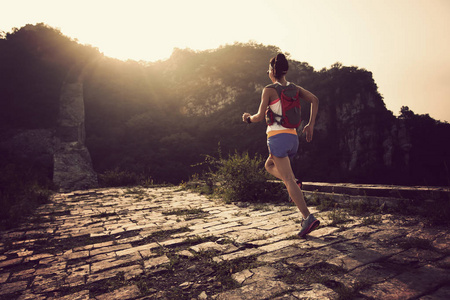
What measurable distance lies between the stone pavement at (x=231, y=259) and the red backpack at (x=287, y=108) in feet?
4.25

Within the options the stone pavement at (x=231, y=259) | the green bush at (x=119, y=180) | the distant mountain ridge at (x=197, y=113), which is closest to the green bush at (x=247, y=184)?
the stone pavement at (x=231, y=259)

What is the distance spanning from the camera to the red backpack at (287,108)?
2770 millimetres

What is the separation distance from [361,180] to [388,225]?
41.0 metres

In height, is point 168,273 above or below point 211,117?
below

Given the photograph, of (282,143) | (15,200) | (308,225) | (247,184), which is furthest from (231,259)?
(15,200)

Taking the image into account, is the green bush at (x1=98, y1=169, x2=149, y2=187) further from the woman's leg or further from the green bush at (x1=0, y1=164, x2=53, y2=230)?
the woman's leg

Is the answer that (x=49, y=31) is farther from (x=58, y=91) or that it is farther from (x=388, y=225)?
(x=388, y=225)

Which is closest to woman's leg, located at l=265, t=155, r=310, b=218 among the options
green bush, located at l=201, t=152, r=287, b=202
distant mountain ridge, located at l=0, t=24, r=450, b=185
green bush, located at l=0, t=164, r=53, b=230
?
green bush, located at l=201, t=152, r=287, b=202

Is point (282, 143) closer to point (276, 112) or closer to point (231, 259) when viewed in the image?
point (276, 112)

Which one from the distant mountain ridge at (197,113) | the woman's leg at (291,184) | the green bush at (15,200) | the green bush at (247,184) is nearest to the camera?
the woman's leg at (291,184)

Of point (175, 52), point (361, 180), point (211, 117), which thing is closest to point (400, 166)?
point (361, 180)

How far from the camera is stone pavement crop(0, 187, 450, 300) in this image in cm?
168

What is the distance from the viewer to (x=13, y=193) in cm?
620

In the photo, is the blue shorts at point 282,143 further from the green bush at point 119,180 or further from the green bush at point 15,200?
the green bush at point 119,180
